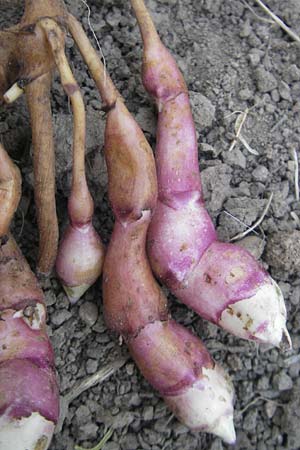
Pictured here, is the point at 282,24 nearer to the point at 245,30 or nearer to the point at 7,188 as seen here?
the point at 245,30

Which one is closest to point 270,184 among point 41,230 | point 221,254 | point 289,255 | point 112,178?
→ point 289,255

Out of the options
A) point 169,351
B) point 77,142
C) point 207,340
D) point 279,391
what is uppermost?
point 77,142

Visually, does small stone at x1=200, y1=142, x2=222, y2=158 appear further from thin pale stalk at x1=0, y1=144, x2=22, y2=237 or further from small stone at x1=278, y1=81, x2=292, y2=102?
thin pale stalk at x1=0, y1=144, x2=22, y2=237

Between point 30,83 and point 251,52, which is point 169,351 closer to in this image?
point 30,83

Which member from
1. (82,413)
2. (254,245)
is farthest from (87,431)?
(254,245)

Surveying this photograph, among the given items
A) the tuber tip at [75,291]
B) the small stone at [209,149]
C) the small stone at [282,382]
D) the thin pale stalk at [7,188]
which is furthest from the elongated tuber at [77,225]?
the small stone at [282,382]

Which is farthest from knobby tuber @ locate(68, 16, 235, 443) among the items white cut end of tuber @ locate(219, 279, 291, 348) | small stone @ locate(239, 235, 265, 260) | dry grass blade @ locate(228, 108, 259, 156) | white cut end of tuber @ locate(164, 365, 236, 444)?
dry grass blade @ locate(228, 108, 259, 156)
